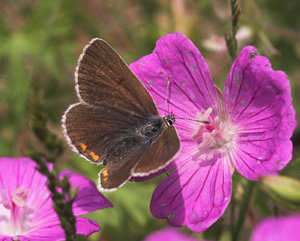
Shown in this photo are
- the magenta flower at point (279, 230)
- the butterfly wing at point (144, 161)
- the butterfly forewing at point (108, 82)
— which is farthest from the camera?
the butterfly forewing at point (108, 82)

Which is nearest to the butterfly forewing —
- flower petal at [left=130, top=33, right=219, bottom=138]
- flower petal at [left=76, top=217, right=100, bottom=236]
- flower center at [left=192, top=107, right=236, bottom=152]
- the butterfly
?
the butterfly

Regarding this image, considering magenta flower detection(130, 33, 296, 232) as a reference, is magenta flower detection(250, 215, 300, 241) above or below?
below

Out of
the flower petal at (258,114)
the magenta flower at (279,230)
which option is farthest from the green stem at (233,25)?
the magenta flower at (279,230)

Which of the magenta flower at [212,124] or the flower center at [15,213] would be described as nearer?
the magenta flower at [212,124]

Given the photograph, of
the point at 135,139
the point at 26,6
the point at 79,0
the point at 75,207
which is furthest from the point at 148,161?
the point at 26,6

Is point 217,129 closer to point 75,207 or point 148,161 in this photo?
point 148,161

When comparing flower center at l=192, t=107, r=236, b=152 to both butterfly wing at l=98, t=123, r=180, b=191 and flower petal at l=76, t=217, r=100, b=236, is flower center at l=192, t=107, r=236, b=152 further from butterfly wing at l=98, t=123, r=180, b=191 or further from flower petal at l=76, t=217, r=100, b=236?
flower petal at l=76, t=217, r=100, b=236

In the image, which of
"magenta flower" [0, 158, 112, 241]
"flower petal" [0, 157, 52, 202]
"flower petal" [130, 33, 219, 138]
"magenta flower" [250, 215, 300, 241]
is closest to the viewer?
"magenta flower" [250, 215, 300, 241]

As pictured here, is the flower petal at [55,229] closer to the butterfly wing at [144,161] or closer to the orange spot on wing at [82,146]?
the butterfly wing at [144,161]
